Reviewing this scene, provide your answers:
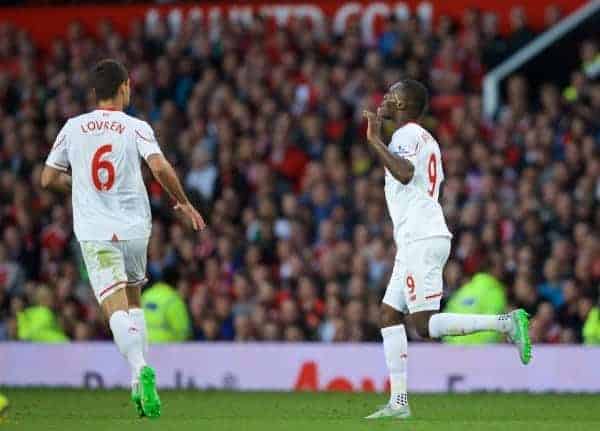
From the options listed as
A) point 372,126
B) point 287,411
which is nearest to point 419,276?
point 372,126

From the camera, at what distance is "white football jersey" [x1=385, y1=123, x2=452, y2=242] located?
34.1 ft

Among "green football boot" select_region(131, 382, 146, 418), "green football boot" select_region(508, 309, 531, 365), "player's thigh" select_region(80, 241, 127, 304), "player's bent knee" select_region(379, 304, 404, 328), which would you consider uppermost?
"player's thigh" select_region(80, 241, 127, 304)

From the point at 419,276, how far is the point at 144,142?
1990mm

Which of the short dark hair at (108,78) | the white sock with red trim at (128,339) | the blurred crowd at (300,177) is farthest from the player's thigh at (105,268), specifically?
the blurred crowd at (300,177)

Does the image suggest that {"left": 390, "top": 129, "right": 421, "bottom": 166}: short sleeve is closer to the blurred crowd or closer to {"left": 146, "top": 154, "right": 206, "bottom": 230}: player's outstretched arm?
{"left": 146, "top": 154, "right": 206, "bottom": 230}: player's outstretched arm

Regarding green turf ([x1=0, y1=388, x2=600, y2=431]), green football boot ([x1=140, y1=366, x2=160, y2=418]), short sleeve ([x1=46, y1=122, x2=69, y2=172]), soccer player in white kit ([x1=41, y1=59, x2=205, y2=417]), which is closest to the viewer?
green football boot ([x1=140, y1=366, x2=160, y2=418])

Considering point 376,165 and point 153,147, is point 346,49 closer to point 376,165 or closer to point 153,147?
point 376,165

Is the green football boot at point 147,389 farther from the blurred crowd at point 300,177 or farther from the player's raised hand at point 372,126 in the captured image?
the blurred crowd at point 300,177

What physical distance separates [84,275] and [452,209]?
177 inches

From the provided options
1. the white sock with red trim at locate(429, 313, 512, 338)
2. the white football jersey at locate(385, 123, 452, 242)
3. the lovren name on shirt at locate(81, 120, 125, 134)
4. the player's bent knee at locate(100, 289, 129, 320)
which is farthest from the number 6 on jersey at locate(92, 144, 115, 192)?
the white sock with red trim at locate(429, 313, 512, 338)

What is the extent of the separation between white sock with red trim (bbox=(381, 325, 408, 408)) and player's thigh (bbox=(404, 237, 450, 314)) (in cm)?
21

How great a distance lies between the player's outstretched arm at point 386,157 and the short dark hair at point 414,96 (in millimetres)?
353

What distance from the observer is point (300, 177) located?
754 inches

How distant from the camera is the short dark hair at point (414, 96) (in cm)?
1054
